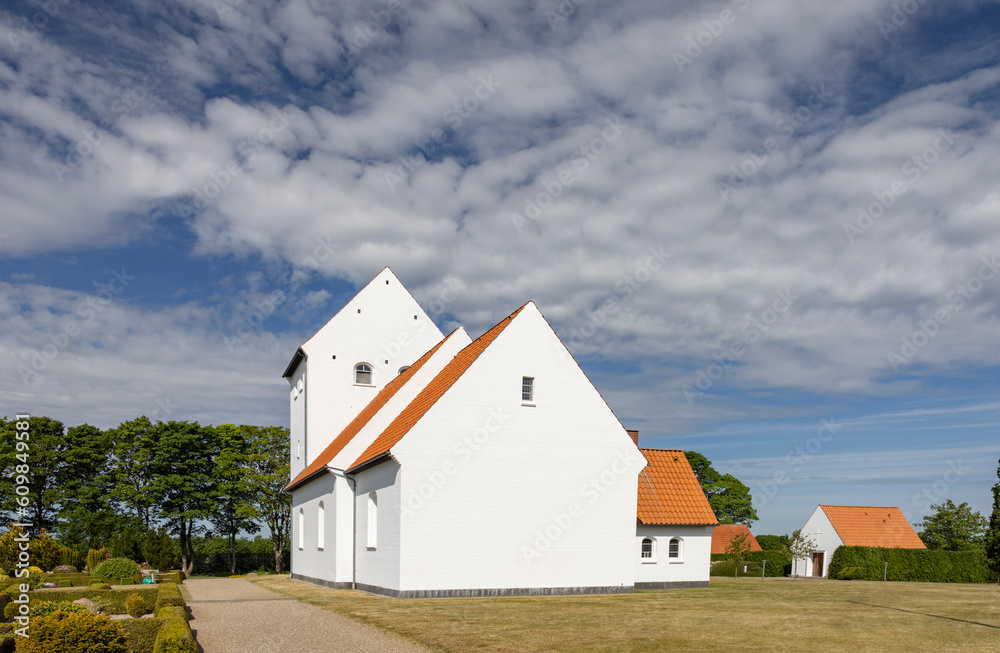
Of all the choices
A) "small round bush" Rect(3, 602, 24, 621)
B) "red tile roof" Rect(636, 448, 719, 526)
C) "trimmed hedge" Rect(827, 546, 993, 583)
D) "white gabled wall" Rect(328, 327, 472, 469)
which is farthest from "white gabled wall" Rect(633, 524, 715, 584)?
"trimmed hedge" Rect(827, 546, 993, 583)

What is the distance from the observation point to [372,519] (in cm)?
2323

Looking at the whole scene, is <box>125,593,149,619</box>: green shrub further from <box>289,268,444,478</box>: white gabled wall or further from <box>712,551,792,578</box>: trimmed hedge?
<box>712,551,792,578</box>: trimmed hedge

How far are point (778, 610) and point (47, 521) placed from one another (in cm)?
4991

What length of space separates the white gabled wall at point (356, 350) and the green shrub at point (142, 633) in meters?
19.5

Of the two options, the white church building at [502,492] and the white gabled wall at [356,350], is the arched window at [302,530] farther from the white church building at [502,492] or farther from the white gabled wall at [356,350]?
the white church building at [502,492]

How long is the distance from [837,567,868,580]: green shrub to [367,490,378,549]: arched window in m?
32.4

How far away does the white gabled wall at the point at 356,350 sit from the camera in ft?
107

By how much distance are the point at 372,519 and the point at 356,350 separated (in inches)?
445

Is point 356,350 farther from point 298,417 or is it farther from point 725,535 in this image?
point 725,535

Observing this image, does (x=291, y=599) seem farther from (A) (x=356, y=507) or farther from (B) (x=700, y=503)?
(B) (x=700, y=503)

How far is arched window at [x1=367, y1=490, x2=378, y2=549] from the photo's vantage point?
894 inches

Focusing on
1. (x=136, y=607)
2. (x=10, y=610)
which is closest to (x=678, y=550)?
(x=136, y=607)

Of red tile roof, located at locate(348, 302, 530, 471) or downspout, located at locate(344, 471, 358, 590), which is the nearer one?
red tile roof, located at locate(348, 302, 530, 471)

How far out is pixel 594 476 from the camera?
23188mm
